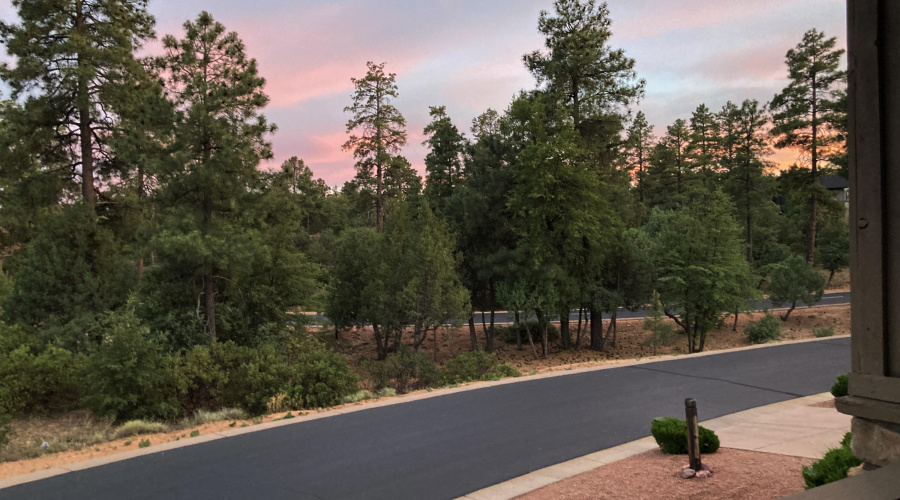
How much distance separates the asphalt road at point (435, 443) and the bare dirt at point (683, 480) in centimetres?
85

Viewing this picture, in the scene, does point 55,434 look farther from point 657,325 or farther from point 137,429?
point 657,325

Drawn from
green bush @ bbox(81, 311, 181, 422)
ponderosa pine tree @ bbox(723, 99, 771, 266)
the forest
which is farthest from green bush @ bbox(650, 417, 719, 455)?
ponderosa pine tree @ bbox(723, 99, 771, 266)

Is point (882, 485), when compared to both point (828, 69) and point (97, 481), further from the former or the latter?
point (828, 69)

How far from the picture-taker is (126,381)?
14.0 m

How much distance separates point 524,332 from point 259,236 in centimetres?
1744

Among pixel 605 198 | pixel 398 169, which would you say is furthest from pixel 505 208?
pixel 398 169

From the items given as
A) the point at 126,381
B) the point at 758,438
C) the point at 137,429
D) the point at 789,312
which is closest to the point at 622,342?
the point at 789,312

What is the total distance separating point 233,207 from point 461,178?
18.0 metres

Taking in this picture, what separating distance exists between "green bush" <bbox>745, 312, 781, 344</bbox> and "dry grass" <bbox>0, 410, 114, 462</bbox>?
28775mm

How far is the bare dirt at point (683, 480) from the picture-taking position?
596 centimetres

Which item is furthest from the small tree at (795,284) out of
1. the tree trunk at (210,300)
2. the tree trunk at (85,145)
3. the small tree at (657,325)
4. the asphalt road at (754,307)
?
the tree trunk at (85,145)

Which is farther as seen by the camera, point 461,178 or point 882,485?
point 461,178

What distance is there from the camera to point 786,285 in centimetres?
3325

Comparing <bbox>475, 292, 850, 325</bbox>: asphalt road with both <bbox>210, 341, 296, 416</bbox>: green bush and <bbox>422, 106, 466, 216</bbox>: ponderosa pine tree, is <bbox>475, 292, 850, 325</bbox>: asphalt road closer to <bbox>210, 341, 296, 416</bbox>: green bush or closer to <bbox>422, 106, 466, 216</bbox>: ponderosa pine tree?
<bbox>422, 106, 466, 216</bbox>: ponderosa pine tree
